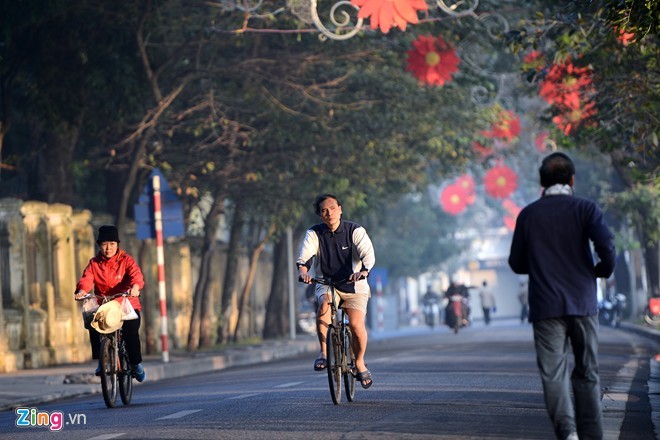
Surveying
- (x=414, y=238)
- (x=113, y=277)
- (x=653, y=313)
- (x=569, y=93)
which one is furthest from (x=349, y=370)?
(x=414, y=238)

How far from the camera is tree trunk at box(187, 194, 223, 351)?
3397cm

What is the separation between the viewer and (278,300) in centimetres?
4522

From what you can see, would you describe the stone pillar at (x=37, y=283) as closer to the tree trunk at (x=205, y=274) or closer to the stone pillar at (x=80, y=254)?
the stone pillar at (x=80, y=254)

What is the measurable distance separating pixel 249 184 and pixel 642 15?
20.1 meters

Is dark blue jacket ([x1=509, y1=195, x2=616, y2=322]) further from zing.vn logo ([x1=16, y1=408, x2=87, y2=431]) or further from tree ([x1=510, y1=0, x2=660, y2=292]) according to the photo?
tree ([x1=510, y1=0, x2=660, y2=292])

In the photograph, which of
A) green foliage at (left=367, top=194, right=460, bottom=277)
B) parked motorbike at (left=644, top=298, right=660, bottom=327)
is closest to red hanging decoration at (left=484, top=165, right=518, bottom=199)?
parked motorbike at (left=644, top=298, right=660, bottom=327)

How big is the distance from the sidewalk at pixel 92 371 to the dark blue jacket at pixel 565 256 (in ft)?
17.3

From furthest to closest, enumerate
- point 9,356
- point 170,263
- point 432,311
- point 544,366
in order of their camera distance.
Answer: point 432,311
point 170,263
point 9,356
point 544,366

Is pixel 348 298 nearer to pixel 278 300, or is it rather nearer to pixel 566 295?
pixel 566 295

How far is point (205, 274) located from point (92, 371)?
10.4m

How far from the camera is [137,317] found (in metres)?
15.9

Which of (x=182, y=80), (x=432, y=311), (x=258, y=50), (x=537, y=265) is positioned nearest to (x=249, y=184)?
(x=258, y=50)

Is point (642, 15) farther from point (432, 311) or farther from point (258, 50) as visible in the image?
point (432, 311)

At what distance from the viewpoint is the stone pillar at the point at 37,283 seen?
26641mm
